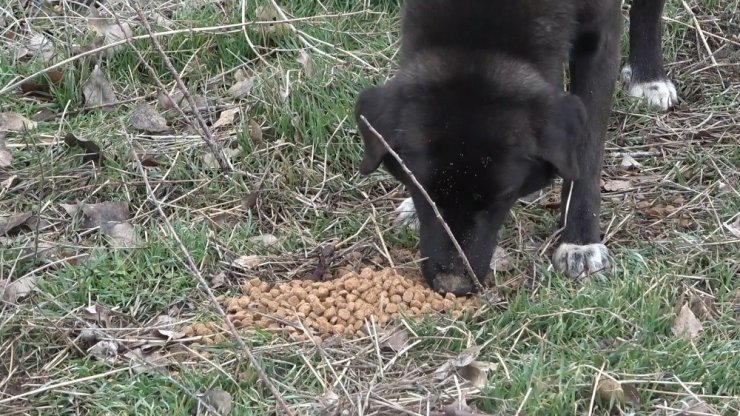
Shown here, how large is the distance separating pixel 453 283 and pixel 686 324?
32.2 inches

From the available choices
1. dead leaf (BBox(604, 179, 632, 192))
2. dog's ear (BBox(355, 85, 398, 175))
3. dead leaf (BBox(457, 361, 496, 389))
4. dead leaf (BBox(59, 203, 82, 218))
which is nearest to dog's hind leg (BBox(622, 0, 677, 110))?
dead leaf (BBox(604, 179, 632, 192))

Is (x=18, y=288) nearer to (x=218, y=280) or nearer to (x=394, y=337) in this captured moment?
(x=218, y=280)

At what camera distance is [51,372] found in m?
3.51

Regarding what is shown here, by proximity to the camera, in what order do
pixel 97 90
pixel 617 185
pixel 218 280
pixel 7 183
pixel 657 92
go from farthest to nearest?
pixel 657 92
pixel 97 90
pixel 617 185
pixel 7 183
pixel 218 280

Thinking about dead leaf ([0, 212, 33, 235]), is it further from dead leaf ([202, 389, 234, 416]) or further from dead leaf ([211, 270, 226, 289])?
dead leaf ([202, 389, 234, 416])

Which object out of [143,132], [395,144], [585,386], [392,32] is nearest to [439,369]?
[585,386]

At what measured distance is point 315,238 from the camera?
439cm

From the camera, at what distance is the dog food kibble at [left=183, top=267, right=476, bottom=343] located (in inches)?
145

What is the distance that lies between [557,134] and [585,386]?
0.94 metres

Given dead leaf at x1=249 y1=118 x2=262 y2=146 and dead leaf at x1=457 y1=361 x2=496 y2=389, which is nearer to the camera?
dead leaf at x1=457 y1=361 x2=496 y2=389

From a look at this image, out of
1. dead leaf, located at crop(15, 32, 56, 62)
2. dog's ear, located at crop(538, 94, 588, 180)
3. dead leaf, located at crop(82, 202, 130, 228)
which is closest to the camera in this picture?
dog's ear, located at crop(538, 94, 588, 180)

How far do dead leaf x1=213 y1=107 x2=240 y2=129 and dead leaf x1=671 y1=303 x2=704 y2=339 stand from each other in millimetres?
2471

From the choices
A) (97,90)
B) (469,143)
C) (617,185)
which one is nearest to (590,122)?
(617,185)

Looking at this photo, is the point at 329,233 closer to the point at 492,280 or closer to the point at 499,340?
the point at 492,280
